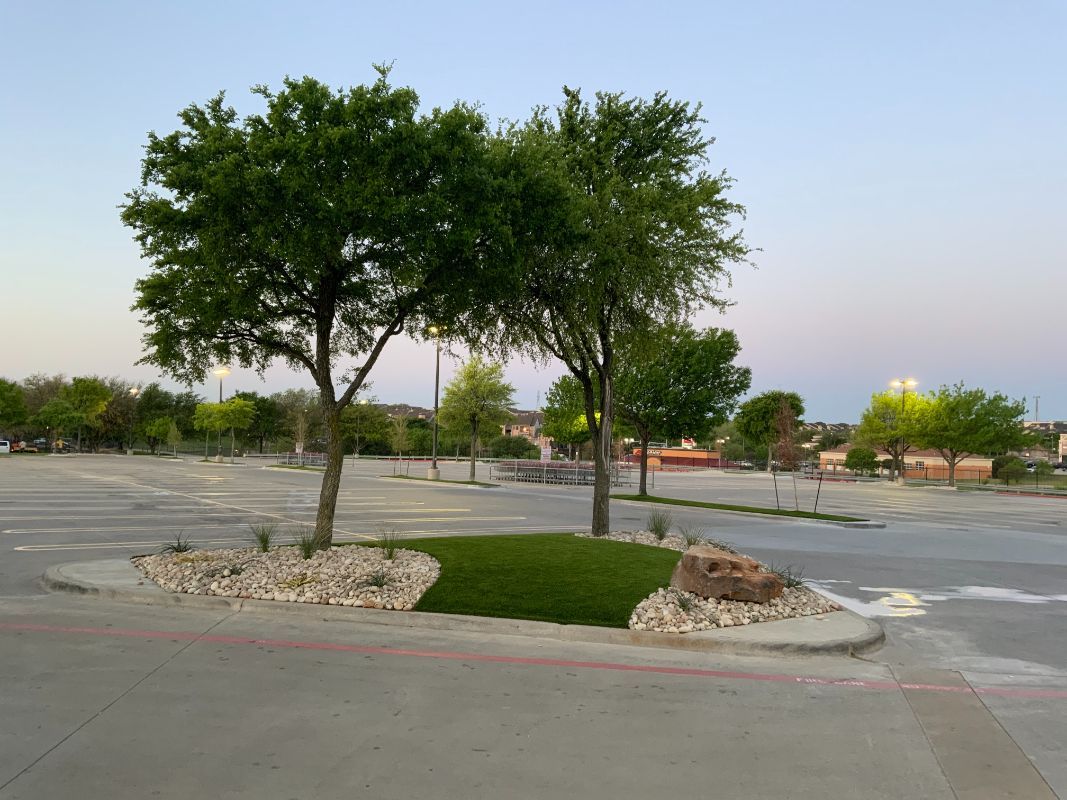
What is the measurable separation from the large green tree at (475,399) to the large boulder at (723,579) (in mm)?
34289

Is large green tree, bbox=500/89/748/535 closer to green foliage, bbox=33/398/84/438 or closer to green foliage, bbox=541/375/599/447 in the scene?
green foliage, bbox=541/375/599/447

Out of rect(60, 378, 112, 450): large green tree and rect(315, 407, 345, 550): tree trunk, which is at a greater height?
rect(60, 378, 112, 450): large green tree

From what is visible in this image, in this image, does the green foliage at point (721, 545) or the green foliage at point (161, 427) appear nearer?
the green foliage at point (721, 545)

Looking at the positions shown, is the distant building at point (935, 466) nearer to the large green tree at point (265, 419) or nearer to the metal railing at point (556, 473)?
the metal railing at point (556, 473)

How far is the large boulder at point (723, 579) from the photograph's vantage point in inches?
348

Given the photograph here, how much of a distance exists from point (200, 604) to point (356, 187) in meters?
5.32

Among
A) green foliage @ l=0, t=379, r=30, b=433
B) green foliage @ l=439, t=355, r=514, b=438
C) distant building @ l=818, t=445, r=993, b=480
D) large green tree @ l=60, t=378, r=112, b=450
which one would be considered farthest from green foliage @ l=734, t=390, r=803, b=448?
green foliage @ l=0, t=379, r=30, b=433

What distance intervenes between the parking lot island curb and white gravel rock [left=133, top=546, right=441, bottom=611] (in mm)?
202

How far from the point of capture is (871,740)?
5.20m

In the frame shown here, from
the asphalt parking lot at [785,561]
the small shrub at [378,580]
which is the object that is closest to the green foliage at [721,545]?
the asphalt parking lot at [785,561]

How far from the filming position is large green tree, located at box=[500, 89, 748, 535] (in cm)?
1329

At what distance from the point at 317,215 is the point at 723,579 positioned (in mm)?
6651

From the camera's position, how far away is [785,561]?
557 inches

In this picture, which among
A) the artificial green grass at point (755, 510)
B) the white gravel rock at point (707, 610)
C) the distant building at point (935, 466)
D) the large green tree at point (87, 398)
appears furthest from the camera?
the distant building at point (935, 466)
